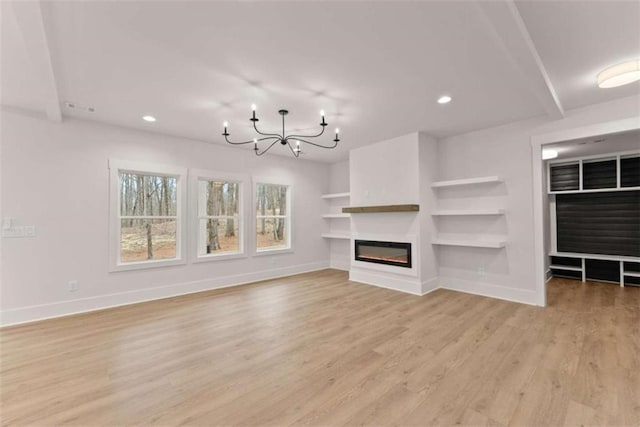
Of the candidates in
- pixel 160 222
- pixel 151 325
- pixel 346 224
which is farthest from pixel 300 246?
pixel 151 325

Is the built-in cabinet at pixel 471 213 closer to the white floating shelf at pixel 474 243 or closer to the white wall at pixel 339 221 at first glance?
the white floating shelf at pixel 474 243

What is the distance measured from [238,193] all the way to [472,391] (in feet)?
15.3

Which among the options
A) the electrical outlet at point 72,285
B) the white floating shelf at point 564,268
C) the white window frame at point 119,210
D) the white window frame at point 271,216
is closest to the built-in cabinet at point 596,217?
the white floating shelf at point 564,268

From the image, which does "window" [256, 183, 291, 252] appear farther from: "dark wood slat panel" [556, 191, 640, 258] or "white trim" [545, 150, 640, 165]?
"dark wood slat panel" [556, 191, 640, 258]

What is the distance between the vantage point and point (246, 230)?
5430 mm

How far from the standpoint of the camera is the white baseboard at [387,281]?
4.53m

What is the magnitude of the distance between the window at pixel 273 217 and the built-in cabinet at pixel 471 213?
3.03 metres

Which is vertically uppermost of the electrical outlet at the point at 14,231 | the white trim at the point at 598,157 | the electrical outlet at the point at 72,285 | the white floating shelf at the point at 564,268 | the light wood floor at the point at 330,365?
the white trim at the point at 598,157

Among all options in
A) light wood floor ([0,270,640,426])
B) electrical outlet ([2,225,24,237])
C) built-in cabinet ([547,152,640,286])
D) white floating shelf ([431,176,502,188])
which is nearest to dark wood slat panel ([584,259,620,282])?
built-in cabinet ([547,152,640,286])

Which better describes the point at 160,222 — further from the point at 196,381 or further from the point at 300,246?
the point at 196,381

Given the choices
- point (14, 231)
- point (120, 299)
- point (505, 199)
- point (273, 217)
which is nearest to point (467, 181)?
point (505, 199)

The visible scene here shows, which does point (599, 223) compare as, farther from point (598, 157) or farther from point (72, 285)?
point (72, 285)

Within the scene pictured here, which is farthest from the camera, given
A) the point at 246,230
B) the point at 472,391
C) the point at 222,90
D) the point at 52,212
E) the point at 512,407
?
the point at 246,230

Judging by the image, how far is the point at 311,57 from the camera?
2.41m
